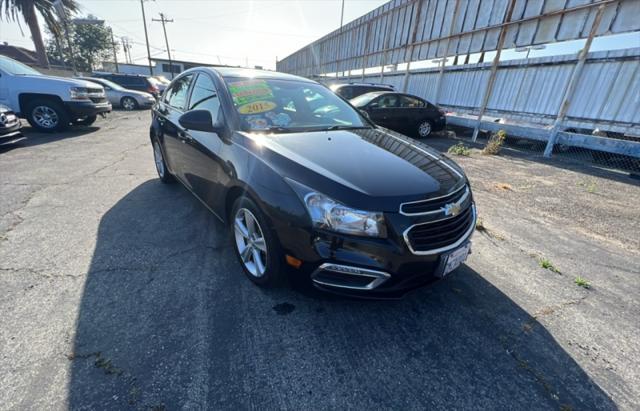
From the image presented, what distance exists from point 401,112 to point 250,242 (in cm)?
780

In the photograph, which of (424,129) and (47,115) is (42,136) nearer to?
(47,115)

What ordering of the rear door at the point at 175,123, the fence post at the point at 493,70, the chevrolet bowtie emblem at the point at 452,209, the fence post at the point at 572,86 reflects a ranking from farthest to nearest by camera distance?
the fence post at the point at 493,70
the fence post at the point at 572,86
the rear door at the point at 175,123
the chevrolet bowtie emblem at the point at 452,209

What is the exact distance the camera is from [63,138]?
706cm

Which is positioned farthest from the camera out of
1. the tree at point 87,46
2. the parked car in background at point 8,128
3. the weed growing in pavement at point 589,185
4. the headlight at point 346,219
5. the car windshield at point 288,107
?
the tree at point 87,46

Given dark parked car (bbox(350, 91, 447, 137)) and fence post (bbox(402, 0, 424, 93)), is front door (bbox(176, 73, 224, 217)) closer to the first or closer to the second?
dark parked car (bbox(350, 91, 447, 137))

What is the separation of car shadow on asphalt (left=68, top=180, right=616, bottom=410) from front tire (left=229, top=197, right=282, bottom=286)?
Result: 0.15 meters

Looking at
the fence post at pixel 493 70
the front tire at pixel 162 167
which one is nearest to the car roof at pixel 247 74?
the front tire at pixel 162 167

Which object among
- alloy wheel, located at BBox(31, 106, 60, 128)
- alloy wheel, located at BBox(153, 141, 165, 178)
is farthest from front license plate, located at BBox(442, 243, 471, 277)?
alloy wheel, located at BBox(31, 106, 60, 128)

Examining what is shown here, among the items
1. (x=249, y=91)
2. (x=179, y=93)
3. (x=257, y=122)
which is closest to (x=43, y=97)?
(x=179, y=93)

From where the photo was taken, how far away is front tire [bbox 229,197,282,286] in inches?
76.0

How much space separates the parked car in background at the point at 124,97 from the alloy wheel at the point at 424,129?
12.6 m

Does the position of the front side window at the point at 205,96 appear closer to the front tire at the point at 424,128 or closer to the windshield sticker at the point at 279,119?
the windshield sticker at the point at 279,119

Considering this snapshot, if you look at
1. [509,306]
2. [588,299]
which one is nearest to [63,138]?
[509,306]

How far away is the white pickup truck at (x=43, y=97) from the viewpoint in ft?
21.9
